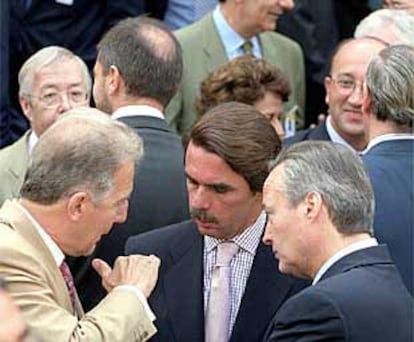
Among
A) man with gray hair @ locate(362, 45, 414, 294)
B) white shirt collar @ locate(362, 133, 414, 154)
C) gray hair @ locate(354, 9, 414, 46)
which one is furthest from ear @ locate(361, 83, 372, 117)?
gray hair @ locate(354, 9, 414, 46)

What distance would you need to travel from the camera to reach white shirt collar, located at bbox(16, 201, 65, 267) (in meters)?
3.69

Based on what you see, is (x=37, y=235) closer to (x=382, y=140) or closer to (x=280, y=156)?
(x=280, y=156)

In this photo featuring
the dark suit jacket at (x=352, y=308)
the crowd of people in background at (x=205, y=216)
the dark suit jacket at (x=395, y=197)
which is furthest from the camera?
the dark suit jacket at (x=395, y=197)

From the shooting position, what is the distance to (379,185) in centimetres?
438

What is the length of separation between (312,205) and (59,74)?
2490 millimetres

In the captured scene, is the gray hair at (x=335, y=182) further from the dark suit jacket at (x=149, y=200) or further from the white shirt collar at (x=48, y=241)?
the dark suit jacket at (x=149, y=200)

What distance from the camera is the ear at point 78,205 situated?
3.69 metres

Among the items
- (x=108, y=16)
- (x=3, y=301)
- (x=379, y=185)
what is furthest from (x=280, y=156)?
(x=108, y=16)

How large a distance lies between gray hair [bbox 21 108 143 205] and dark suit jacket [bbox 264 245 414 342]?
639 millimetres

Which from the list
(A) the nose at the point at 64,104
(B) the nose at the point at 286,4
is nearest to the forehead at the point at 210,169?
(A) the nose at the point at 64,104

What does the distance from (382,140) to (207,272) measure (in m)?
0.80

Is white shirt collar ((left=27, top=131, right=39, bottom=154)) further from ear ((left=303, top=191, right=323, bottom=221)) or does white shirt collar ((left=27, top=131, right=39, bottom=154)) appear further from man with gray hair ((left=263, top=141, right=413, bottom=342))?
ear ((left=303, top=191, right=323, bottom=221))

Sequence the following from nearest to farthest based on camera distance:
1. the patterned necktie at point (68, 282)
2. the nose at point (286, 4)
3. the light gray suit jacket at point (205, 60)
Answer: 1. the patterned necktie at point (68, 282)
2. the light gray suit jacket at point (205, 60)
3. the nose at point (286, 4)

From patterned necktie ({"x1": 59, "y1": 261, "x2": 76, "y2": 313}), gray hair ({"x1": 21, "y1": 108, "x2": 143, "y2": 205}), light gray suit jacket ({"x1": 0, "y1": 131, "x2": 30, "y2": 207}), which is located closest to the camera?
gray hair ({"x1": 21, "y1": 108, "x2": 143, "y2": 205})
